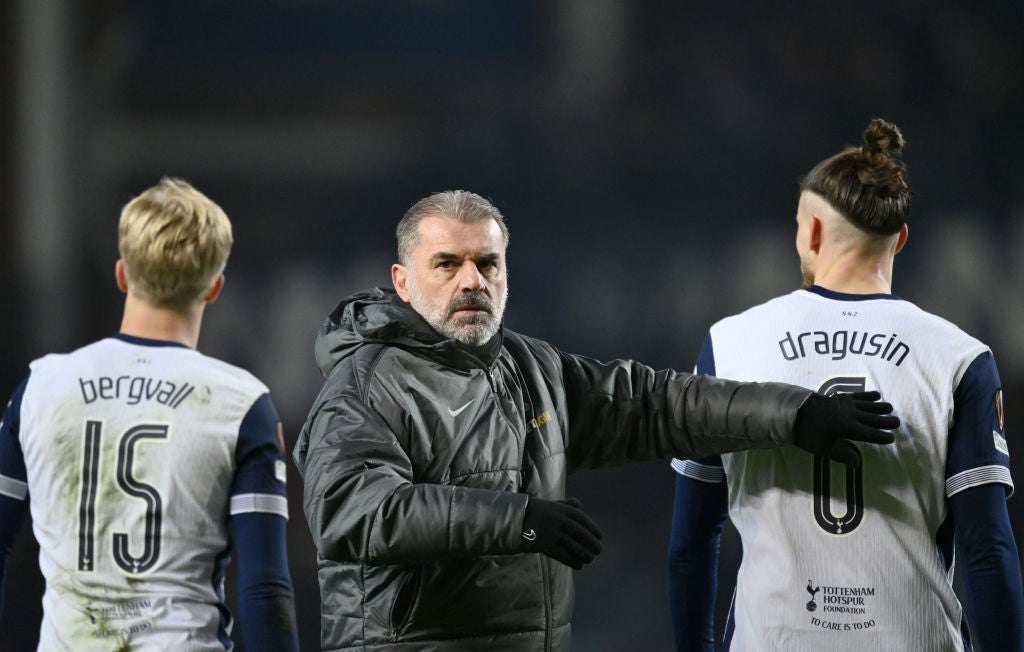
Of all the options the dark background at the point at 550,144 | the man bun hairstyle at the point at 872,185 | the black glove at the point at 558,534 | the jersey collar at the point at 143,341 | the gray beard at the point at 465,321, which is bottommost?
the black glove at the point at 558,534

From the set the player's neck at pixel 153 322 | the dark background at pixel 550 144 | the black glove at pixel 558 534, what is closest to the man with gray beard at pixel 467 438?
the black glove at pixel 558 534

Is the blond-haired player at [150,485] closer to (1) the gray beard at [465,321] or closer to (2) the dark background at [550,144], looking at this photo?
(1) the gray beard at [465,321]

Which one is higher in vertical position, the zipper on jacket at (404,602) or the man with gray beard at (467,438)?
the man with gray beard at (467,438)

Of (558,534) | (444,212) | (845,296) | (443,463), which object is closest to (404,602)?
(443,463)

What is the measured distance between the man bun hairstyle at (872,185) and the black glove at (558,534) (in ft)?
2.47

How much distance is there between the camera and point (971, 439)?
1.89 m

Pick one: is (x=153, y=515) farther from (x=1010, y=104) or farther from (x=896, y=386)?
(x=1010, y=104)

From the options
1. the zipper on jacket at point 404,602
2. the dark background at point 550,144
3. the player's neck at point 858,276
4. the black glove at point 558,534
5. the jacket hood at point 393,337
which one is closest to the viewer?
the black glove at point 558,534

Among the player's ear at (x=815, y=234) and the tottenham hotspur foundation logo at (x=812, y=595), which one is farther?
the player's ear at (x=815, y=234)

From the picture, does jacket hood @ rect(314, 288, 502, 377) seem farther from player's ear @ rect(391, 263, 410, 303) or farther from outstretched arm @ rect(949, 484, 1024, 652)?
outstretched arm @ rect(949, 484, 1024, 652)

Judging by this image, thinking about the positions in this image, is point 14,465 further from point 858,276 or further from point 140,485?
point 858,276

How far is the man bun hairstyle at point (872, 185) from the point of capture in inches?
78.7

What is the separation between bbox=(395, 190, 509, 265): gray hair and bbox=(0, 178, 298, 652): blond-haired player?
36 cm

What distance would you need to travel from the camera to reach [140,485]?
6.54 ft
